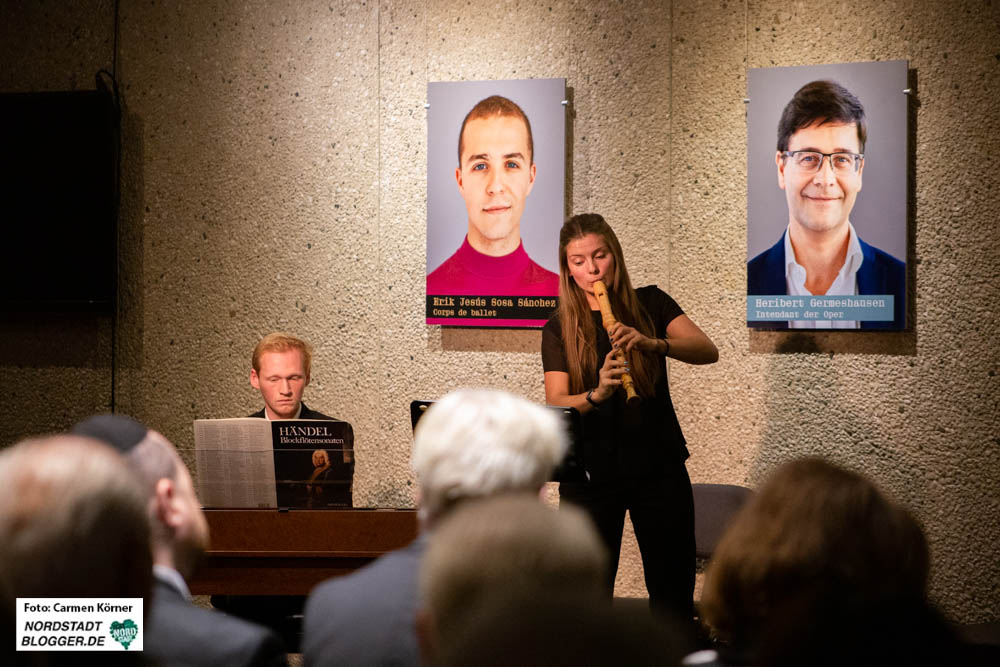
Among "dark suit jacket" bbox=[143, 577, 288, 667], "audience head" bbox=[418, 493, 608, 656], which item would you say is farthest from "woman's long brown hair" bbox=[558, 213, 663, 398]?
"audience head" bbox=[418, 493, 608, 656]

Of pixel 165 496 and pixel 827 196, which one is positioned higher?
pixel 827 196

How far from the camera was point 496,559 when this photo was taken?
0.92 m

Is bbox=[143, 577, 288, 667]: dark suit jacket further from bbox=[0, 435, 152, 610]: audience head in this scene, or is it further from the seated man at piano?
the seated man at piano

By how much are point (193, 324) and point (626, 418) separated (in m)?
2.48

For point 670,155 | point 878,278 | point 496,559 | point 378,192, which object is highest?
point 670,155

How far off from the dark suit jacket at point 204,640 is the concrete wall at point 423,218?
327 centimetres

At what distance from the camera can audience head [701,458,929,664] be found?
1.43 metres

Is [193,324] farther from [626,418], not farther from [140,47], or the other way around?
[626,418]

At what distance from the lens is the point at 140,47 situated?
5.04 meters

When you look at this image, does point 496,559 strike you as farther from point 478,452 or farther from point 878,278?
point 878,278

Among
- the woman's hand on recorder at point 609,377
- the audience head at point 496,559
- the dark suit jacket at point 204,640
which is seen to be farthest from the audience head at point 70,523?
the woman's hand on recorder at point 609,377

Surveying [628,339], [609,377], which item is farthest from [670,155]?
[609,377]

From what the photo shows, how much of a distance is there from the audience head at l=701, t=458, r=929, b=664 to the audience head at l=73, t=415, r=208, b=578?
90cm

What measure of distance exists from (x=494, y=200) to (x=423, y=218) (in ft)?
1.23
